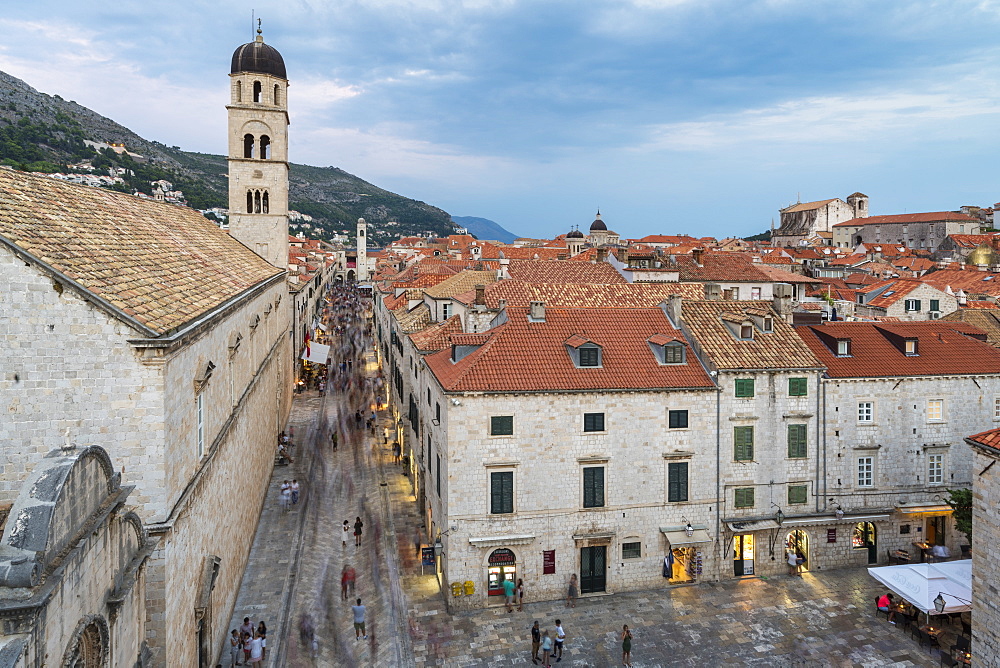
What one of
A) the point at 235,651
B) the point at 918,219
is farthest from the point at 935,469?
the point at 918,219

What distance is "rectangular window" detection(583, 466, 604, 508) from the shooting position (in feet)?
77.7

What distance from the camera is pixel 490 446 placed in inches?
898

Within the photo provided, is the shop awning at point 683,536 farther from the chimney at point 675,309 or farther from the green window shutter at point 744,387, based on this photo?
the chimney at point 675,309

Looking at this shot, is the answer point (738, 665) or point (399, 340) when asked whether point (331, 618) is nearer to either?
point (738, 665)

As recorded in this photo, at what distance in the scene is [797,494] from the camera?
2564 centimetres

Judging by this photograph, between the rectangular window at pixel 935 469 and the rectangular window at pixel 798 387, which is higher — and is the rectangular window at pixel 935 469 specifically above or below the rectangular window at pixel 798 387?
below

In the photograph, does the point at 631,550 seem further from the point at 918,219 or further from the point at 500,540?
the point at 918,219

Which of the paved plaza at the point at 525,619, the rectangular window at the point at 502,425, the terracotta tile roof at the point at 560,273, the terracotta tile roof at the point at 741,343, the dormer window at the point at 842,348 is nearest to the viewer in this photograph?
the paved plaza at the point at 525,619

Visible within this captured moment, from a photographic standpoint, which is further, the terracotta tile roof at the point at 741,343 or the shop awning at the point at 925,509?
the shop awning at the point at 925,509

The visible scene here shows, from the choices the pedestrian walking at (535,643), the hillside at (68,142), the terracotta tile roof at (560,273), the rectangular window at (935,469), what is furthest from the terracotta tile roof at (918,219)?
the hillside at (68,142)

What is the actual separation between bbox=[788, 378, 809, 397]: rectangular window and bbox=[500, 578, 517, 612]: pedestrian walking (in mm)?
13183

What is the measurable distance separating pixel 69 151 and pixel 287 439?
124612 mm

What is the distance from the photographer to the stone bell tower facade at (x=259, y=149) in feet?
131

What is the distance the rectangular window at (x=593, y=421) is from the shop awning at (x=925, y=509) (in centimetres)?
1336
